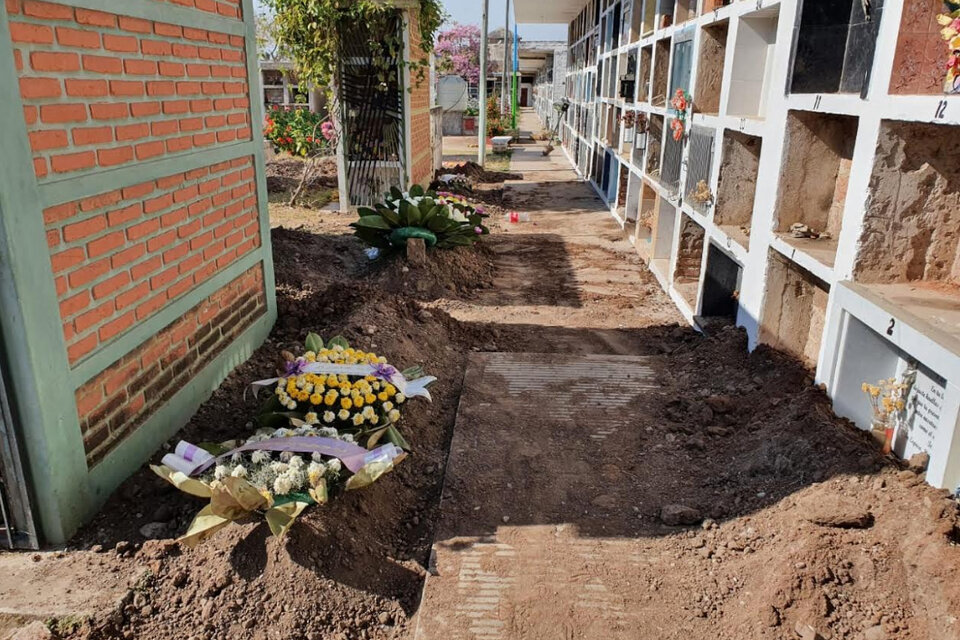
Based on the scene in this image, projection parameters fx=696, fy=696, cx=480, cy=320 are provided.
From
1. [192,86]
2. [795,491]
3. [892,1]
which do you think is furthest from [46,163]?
[892,1]

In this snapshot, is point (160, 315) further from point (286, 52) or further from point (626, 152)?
point (626, 152)

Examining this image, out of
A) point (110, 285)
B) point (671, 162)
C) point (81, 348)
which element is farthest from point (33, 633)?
point (671, 162)

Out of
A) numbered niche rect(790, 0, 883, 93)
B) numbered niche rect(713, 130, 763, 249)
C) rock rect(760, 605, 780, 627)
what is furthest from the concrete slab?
numbered niche rect(790, 0, 883, 93)

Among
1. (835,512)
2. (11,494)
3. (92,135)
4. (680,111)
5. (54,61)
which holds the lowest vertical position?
(835,512)

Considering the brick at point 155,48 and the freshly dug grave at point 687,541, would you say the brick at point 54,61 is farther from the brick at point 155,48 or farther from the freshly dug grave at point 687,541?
the freshly dug grave at point 687,541

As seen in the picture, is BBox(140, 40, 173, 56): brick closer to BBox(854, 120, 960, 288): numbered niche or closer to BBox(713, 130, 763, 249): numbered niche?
BBox(854, 120, 960, 288): numbered niche

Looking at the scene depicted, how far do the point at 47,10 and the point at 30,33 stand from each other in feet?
0.48

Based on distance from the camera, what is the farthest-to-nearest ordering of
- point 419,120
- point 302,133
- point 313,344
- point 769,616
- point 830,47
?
point 419,120 < point 302,133 < point 313,344 < point 830,47 < point 769,616

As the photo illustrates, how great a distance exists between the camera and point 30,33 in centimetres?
229

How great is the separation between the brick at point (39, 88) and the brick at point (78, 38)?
6.7 inches

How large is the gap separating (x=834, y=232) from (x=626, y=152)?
6168 mm

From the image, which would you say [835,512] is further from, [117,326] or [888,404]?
[117,326]

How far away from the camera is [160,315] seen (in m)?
3.09

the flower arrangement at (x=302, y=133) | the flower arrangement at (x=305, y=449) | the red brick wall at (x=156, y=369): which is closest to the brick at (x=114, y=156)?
the red brick wall at (x=156, y=369)
